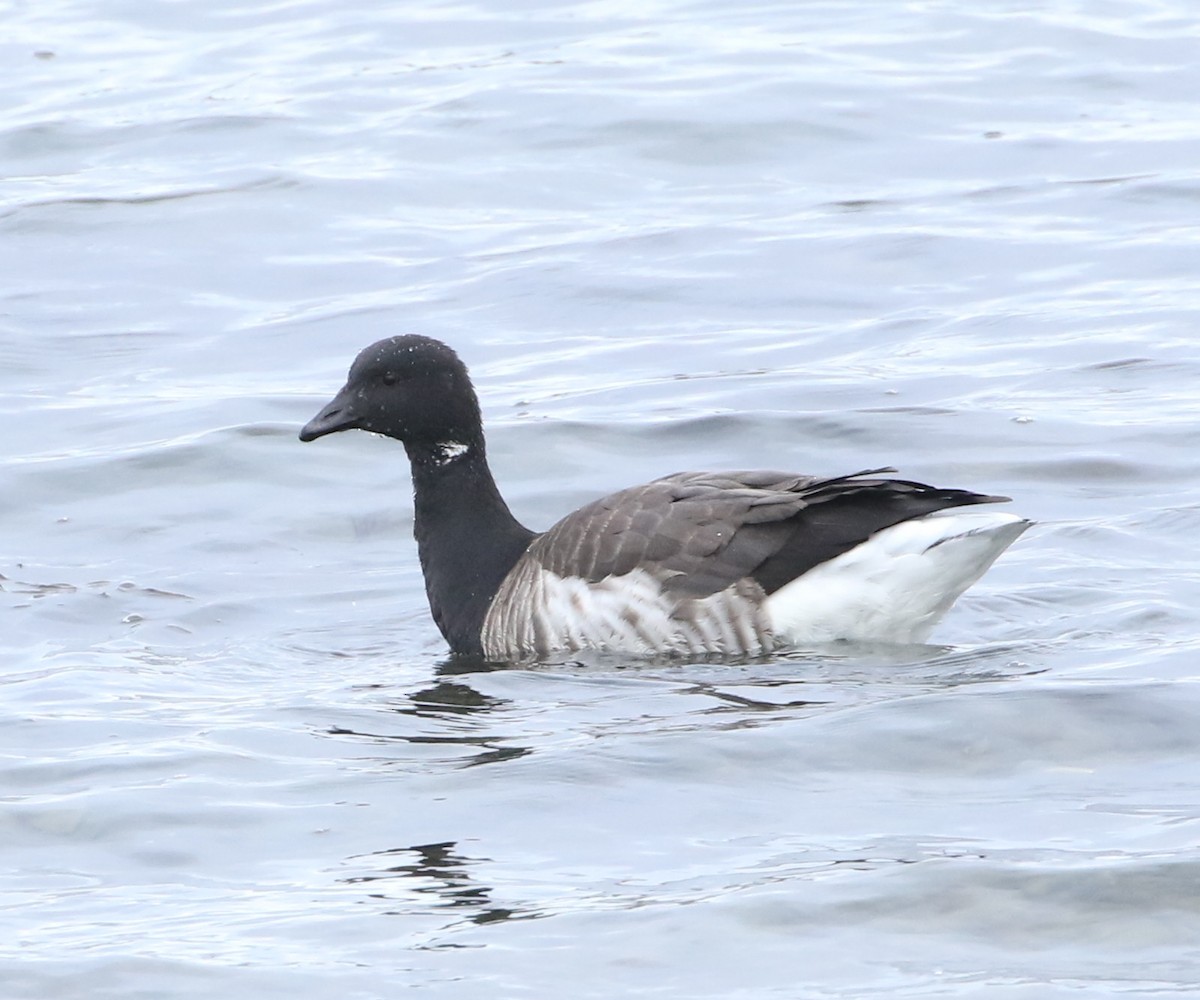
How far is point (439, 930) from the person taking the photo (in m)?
5.79

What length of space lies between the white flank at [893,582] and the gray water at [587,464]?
15 cm

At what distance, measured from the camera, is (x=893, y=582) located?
326 inches

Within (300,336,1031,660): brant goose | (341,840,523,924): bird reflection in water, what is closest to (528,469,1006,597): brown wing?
(300,336,1031,660): brant goose

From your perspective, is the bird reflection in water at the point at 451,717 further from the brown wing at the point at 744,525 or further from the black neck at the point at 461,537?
the brown wing at the point at 744,525

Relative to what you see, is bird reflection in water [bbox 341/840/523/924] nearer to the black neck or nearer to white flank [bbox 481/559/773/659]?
white flank [bbox 481/559/773/659]

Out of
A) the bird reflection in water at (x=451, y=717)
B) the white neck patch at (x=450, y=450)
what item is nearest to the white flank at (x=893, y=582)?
the bird reflection in water at (x=451, y=717)

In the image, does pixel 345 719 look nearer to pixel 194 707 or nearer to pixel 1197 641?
pixel 194 707

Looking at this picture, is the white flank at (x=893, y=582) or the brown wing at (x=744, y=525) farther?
the brown wing at (x=744, y=525)

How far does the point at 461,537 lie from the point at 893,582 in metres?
1.94

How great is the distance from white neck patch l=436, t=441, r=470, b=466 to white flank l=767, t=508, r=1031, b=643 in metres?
1.67

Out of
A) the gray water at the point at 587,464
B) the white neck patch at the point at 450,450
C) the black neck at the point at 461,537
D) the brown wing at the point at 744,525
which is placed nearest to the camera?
the gray water at the point at 587,464

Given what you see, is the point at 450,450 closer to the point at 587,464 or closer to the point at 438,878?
the point at 587,464

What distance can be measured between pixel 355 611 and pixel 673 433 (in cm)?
270

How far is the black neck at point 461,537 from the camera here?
29.3ft
